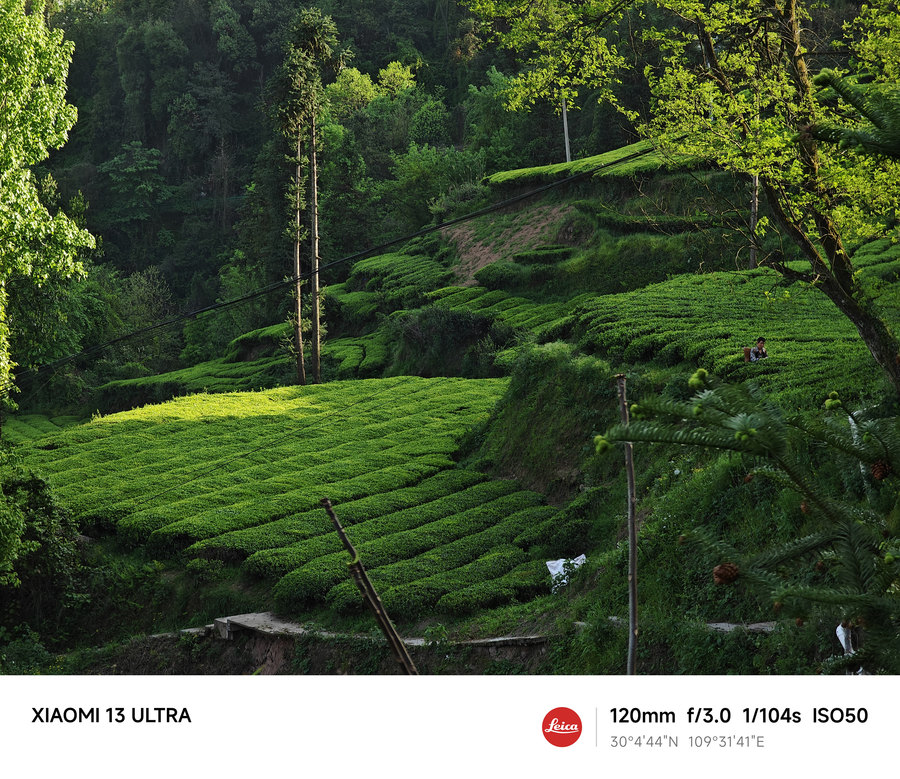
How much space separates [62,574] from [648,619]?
936 centimetres

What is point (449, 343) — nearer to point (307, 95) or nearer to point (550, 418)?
point (307, 95)

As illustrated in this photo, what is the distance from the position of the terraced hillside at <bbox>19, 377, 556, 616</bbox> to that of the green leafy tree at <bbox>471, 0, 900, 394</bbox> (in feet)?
17.5

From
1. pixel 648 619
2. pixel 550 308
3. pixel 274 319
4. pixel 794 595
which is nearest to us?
pixel 794 595

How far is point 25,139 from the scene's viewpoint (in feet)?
37.7

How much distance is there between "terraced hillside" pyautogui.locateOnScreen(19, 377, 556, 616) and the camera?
12047 millimetres

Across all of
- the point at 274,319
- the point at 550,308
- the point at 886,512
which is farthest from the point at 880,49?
the point at 274,319

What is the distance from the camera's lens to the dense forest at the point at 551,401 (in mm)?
5242

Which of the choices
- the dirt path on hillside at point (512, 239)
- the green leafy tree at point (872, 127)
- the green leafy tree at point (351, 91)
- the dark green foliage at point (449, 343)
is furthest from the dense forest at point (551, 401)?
the green leafy tree at point (351, 91)

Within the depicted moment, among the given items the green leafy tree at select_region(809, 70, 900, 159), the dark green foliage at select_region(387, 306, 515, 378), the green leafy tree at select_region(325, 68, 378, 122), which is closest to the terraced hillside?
the dark green foliage at select_region(387, 306, 515, 378)

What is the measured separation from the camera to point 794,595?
258 cm

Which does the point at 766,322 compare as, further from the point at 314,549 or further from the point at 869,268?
the point at 314,549
